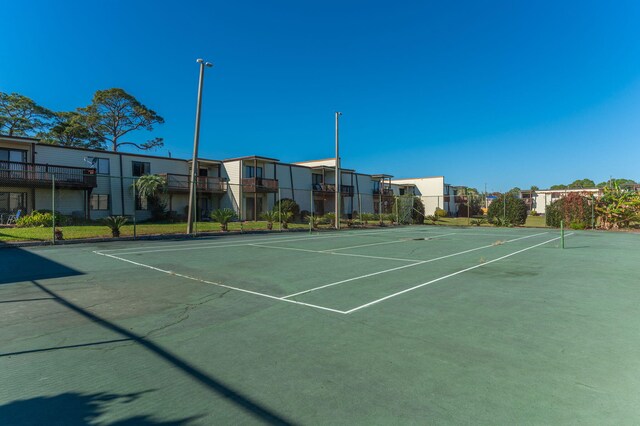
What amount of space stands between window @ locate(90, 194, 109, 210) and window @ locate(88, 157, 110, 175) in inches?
73.5

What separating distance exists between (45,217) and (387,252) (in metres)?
20.5

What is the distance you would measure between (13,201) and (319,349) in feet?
101

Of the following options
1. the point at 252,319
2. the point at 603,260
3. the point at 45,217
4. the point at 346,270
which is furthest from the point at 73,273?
the point at 45,217

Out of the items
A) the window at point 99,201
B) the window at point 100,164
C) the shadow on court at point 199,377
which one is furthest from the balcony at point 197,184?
the shadow on court at point 199,377

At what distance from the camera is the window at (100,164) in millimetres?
28675

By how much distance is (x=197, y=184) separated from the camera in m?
33.8

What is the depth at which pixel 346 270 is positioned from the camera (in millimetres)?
9227

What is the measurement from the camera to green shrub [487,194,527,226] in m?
31.6

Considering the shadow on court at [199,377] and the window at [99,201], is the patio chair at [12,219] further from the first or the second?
the shadow on court at [199,377]

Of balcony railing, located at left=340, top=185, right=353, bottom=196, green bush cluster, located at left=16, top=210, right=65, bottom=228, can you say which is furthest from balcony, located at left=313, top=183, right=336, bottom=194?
green bush cluster, located at left=16, top=210, right=65, bottom=228

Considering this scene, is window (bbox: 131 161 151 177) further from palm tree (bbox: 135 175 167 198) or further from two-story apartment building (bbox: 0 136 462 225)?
palm tree (bbox: 135 175 167 198)

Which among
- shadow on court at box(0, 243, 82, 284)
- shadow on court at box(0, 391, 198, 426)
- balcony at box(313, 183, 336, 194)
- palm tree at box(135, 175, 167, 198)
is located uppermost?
balcony at box(313, 183, 336, 194)

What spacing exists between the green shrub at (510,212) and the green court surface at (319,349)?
2571cm

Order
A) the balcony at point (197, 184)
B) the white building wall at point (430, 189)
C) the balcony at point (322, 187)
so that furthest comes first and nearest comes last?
the white building wall at point (430, 189), the balcony at point (322, 187), the balcony at point (197, 184)
